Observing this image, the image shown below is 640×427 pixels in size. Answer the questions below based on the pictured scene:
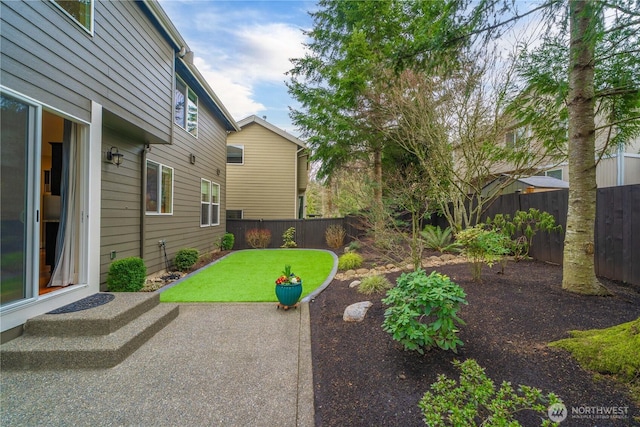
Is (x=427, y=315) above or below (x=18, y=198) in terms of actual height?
below

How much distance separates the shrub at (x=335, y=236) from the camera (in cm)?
1069

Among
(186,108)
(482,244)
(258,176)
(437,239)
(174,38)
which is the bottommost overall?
(437,239)

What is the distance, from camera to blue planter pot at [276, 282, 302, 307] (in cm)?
398

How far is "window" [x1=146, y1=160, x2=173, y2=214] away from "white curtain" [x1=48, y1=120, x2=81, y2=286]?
6.41 ft

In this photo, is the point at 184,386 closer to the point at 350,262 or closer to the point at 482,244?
the point at 482,244

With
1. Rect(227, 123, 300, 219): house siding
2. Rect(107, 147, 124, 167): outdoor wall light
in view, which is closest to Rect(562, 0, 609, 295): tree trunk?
Rect(107, 147, 124, 167): outdoor wall light

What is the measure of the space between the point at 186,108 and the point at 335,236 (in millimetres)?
6581

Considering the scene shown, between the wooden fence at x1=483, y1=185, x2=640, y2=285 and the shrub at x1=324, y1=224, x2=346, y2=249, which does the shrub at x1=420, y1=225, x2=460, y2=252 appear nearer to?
the wooden fence at x1=483, y1=185, x2=640, y2=285

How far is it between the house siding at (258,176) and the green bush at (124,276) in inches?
352

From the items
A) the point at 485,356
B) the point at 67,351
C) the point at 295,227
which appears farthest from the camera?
the point at 295,227

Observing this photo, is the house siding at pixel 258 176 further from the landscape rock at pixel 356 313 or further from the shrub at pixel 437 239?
the landscape rock at pixel 356 313

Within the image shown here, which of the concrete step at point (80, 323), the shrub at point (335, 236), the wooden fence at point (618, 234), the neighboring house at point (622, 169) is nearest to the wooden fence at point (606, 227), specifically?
the wooden fence at point (618, 234)

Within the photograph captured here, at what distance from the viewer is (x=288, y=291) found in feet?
13.0

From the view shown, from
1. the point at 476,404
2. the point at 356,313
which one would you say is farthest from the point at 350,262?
the point at 476,404
